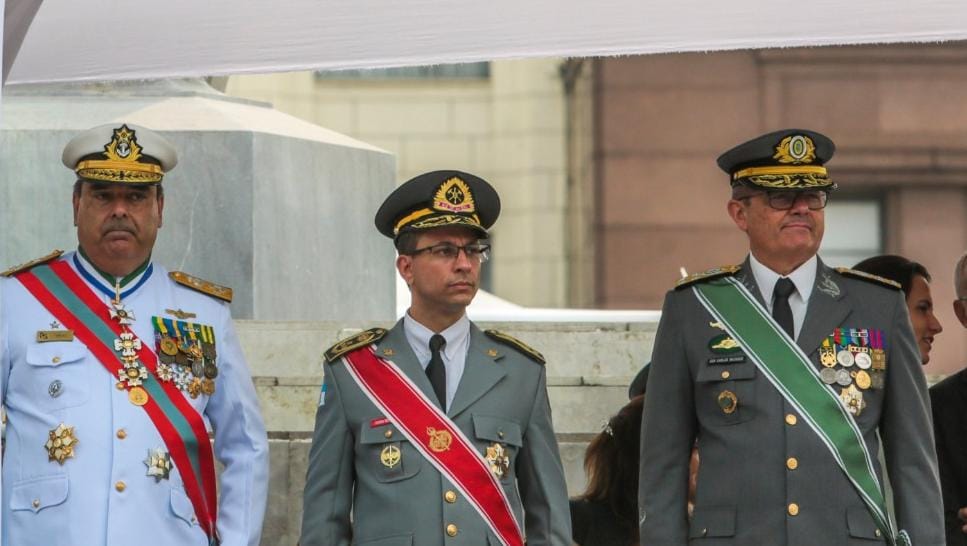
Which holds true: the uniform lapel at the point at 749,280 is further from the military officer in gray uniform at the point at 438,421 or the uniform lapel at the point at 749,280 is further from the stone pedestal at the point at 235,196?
the stone pedestal at the point at 235,196

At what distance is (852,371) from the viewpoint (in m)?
6.64

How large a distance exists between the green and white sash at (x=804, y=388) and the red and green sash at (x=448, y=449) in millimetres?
807

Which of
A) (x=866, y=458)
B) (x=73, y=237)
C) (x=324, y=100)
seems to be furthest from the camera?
(x=324, y=100)

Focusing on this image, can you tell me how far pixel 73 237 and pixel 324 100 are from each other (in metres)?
17.9

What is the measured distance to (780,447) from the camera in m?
6.59

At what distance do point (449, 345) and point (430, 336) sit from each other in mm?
59

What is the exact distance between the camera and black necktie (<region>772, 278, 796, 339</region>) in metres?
6.75

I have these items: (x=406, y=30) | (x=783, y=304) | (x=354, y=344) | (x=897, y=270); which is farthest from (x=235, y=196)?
(x=783, y=304)

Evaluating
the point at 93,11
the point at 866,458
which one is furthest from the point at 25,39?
the point at 866,458

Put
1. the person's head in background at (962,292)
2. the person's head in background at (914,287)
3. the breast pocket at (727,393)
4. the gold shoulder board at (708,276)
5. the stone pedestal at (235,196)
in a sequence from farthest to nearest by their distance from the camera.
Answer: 1. the stone pedestal at (235,196)
2. the person's head in background at (962,292)
3. the person's head in background at (914,287)
4. the gold shoulder board at (708,276)
5. the breast pocket at (727,393)

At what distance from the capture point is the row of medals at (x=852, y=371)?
6621 mm

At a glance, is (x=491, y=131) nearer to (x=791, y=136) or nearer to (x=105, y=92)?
(x=105, y=92)

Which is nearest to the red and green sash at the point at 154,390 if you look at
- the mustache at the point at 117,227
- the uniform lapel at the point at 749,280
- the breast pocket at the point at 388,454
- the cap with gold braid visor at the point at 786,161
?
the mustache at the point at 117,227

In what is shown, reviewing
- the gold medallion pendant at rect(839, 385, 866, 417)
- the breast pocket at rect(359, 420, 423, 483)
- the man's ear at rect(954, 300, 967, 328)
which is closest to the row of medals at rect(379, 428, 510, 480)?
the breast pocket at rect(359, 420, 423, 483)
